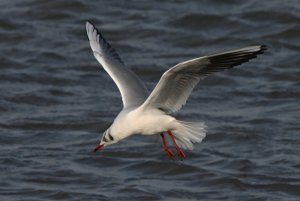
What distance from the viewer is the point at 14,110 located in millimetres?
10688

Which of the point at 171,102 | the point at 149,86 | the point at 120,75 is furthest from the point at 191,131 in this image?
the point at 149,86

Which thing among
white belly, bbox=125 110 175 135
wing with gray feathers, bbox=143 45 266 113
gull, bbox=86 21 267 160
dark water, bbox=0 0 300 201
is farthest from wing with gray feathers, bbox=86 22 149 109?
dark water, bbox=0 0 300 201

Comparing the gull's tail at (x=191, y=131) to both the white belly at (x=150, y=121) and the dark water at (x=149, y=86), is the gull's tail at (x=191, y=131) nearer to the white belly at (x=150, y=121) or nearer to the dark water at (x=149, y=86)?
the white belly at (x=150, y=121)

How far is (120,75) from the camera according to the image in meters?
8.20

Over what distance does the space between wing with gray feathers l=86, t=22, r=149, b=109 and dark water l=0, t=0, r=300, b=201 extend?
114 centimetres

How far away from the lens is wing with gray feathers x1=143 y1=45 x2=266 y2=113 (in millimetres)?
6570

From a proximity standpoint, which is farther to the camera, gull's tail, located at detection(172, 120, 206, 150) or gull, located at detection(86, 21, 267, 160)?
gull's tail, located at detection(172, 120, 206, 150)

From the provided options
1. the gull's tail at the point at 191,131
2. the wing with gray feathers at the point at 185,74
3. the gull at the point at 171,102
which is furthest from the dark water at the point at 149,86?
the wing with gray feathers at the point at 185,74

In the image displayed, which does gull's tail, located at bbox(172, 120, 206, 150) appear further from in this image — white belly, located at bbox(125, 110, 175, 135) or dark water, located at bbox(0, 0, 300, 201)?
dark water, located at bbox(0, 0, 300, 201)

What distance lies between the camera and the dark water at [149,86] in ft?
29.4

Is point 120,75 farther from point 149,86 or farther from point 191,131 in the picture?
point 149,86

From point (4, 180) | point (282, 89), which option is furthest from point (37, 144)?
point (282, 89)

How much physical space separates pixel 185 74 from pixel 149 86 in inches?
171

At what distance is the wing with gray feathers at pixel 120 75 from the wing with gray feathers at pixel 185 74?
1.57ft
